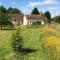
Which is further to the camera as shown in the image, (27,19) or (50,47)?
(27,19)

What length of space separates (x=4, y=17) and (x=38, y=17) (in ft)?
104

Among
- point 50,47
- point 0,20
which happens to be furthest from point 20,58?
point 0,20

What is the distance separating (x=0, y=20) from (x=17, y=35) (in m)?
44.7

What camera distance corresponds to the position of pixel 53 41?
9469mm

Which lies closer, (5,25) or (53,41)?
(53,41)

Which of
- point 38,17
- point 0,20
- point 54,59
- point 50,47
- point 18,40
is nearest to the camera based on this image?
point 54,59

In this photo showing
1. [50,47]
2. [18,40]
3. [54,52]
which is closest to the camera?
[54,52]

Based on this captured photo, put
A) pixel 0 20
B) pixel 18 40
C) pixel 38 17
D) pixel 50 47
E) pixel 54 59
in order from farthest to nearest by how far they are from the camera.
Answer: pixel 38 17
pixel 0 20
pixel 18 40
pixel 50 47
pixel 54 59

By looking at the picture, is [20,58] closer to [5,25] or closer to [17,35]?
[17,35]

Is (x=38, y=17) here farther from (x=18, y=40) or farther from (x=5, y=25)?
(x=18, y=40)

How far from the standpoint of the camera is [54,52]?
8.16 metres

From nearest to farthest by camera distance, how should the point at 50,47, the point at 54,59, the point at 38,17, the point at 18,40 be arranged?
the point at 54,59
the point at 50,47
the point at 18,40
the point at 38,17

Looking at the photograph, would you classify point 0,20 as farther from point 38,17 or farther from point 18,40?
point 18,40

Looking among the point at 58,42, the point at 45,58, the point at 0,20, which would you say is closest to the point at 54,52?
the point at 45,58
